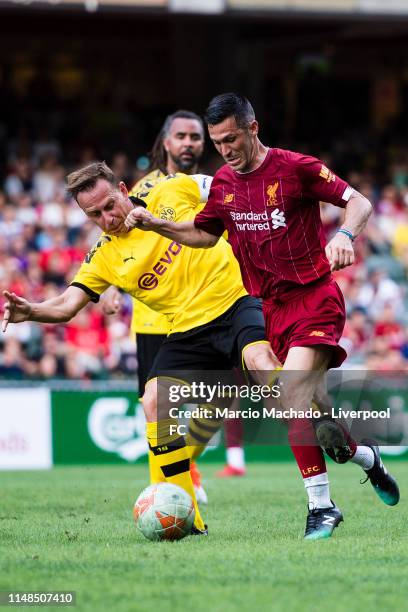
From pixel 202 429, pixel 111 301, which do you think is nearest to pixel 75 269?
pixel 111 301

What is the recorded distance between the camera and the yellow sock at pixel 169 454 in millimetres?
7730

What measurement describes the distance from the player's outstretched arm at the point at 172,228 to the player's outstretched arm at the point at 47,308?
28.5 inches

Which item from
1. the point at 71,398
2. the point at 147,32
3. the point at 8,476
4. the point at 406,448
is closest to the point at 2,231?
the point at 71,398

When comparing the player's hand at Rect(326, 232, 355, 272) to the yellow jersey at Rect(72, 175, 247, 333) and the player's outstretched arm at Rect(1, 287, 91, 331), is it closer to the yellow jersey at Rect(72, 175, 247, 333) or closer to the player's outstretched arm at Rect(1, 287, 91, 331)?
the yellow jersey at Rect(72, 175, 247, 333)

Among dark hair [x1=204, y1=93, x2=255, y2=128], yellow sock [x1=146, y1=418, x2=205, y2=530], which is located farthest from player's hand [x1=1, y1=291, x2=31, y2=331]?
dark hair [x1=204, y1=93, x2=255, y2=128]

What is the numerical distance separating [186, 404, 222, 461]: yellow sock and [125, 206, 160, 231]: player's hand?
1.60 m

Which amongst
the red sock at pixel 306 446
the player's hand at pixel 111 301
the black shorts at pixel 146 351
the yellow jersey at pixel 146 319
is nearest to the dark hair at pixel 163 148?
the yellow jersey at pixel 146 319

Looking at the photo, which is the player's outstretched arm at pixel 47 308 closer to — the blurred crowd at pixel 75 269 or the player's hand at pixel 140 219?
the player's hand at pixel 140 219

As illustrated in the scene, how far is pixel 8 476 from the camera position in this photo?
1423 centimetres

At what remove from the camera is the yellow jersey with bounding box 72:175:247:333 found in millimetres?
7875

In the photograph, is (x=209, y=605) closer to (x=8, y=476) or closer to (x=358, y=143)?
(x=8, y=476)

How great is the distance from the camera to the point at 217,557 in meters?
6.36

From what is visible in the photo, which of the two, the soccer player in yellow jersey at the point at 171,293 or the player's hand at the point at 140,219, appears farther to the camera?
the soccer player in yellow jersey at the point at 171,293

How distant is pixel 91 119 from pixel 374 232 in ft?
22.7
